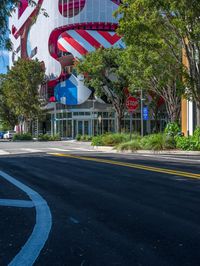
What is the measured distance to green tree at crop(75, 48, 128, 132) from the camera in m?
45.0

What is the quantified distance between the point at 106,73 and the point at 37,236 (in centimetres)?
4073

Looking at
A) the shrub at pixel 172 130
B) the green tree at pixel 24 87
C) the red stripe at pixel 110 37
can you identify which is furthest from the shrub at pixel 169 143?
the red stripe at pixel 110 37

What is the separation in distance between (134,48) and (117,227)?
71.9 feet

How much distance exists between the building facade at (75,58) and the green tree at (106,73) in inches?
574

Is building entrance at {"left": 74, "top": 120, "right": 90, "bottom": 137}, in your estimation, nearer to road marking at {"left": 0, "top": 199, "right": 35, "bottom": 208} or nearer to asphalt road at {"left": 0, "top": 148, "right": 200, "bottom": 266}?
asphalt road at {"left": 0, "top": 148, "right": 200, "bottom": 266}

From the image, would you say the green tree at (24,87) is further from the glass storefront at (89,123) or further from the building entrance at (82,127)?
the building entrance at (82,127)

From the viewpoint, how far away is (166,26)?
24703 mm

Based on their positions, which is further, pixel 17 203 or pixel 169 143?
pixel 169 143

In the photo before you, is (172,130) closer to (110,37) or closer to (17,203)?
(17,203)

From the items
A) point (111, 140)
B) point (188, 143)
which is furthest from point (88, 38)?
point (188, 143)

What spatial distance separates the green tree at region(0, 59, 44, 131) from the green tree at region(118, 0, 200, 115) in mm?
37353

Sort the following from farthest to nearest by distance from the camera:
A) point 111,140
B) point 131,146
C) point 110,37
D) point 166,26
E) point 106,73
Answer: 1. point 110,37
2. point 106,73
3. point 111,140
4. point 131,146
5. point 166,26

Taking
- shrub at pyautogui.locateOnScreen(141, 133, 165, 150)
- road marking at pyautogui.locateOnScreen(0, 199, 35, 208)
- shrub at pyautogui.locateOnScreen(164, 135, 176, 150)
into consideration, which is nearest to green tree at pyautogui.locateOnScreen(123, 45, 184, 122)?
shrub at pyautogui.locateOnScreen(164, 135, 176, 150)

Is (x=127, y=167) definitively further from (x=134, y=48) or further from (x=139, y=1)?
(x=134, y=48)
